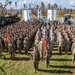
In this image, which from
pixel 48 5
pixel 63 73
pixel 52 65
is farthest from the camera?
pixel 48 5

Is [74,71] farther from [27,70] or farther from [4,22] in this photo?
[4,22]

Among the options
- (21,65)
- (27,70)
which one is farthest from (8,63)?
(27,70)

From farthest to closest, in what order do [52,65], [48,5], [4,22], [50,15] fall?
[48,5] < [4,22] < [50,15] < [52,65]

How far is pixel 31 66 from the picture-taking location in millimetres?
12492

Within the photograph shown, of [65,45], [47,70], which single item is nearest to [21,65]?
[47,70]

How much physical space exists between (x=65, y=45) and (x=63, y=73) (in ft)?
15.0

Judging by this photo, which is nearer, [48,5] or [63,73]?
[63,73]

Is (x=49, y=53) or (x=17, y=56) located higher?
(x=49, y=53)

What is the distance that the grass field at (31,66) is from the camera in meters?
11.4

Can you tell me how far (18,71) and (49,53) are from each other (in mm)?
2133

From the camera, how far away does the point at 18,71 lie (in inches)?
463

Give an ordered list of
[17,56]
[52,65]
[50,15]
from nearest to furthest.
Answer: [52,65], [17,56], [50,15]

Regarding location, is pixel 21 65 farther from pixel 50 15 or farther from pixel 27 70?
pixel 50 15

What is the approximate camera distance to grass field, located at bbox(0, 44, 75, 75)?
37.4 feet
